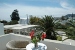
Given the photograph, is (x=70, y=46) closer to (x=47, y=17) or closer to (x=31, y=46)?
(x=31, y=46)

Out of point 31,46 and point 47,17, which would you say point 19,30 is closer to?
point 47,17

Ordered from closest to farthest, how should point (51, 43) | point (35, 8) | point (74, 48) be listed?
point (74, 48) → point (51, 43) → point (35, 8)

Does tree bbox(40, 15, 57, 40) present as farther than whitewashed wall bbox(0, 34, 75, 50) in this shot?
Yes

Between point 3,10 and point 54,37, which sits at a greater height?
point 3,10

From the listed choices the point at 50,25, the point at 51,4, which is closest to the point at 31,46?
the point at 50,25

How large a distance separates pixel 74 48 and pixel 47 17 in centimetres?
673

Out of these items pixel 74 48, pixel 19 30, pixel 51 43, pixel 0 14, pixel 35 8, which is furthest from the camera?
pixel 35 8

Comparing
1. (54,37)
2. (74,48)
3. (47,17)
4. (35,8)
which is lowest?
(54,37)

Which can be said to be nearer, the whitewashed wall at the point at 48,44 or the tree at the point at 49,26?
the whitewashed wall at the point at 48,44

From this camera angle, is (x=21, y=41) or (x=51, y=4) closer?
(x=21, y=41)

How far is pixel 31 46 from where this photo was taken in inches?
170

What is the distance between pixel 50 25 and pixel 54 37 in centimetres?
118

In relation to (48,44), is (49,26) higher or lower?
higher

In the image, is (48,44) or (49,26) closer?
(48,44)
